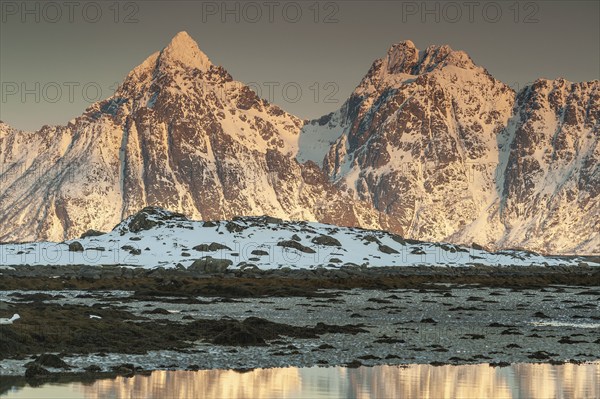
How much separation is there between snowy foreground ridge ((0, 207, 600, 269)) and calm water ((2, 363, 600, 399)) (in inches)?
4121

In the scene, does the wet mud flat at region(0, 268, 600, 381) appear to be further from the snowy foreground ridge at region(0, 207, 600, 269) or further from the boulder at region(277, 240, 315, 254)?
the boulder at region(277, 240, 315, 254)

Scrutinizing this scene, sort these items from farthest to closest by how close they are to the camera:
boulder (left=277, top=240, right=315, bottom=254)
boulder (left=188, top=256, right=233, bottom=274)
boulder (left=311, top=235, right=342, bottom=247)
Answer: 1. boulder (left=311, top=235, right=342, bottom=247)
2. boulder (left=277, top=240, right=315, bottom=254)
3. boulder (left=188, top=256, right=233, bottom=274)

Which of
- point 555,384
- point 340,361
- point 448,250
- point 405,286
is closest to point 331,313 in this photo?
point 340,361

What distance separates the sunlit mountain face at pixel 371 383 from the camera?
32812 mm

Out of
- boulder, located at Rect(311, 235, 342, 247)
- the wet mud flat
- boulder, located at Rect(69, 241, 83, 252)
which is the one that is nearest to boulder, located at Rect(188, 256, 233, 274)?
boulder, located at Rect(69, 241, 83, 252)

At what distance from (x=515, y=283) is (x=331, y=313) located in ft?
211

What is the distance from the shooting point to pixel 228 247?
161000 mm

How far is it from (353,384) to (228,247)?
127 metres

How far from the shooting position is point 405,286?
380ft

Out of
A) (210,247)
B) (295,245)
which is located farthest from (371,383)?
(295,245)

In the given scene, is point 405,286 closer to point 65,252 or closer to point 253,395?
point 65,252

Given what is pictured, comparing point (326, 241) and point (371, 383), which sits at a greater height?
point (326, 241)

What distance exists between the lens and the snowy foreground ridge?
151 m

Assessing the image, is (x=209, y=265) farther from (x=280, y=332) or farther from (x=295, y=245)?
(x=280, y=332)
